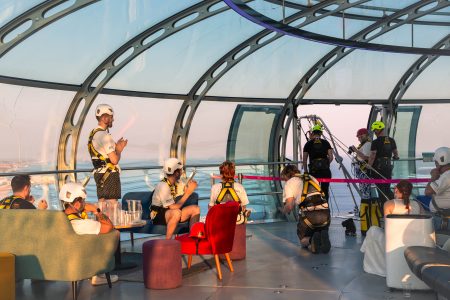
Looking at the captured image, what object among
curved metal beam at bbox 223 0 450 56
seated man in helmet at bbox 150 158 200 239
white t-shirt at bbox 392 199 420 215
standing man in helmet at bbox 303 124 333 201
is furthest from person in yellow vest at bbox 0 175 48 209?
standing man in helmet at bbox 303 124 333 201

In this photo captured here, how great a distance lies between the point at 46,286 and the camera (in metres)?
7.55

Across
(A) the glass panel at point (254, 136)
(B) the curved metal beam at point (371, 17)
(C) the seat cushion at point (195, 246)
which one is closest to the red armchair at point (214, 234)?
(C) the seat cushion at point (195, 246)

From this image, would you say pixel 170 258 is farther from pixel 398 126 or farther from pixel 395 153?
pixel 398 126

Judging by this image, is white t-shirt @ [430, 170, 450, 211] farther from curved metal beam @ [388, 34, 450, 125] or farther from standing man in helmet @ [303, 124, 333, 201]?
curved metal beam @ [388, 34, 450, 125]

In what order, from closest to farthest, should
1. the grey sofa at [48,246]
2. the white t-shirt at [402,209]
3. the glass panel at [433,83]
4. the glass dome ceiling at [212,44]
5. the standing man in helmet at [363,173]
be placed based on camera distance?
the grey sofa at [48,246], the white t-shirt at [402,209], the glass dome ceiling at [212,44], the standing man in helmet at [363,173], the glass panel at [433,83]

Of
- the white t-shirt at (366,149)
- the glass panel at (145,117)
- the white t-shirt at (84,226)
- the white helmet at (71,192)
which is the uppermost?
the glass panel at (145,117)

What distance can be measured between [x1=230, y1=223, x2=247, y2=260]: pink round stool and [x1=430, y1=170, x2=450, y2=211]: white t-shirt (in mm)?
2406

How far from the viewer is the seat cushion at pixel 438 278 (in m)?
5.08

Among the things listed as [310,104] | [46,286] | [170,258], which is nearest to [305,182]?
[170,258]

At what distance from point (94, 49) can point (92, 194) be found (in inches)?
984

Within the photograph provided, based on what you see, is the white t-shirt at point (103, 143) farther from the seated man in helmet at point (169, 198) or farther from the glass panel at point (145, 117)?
the glass panel at point (145, 117)

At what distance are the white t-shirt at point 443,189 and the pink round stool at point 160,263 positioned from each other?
10.9ft

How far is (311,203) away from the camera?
9516 mm

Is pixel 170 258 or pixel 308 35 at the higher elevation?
pixel 308 35
